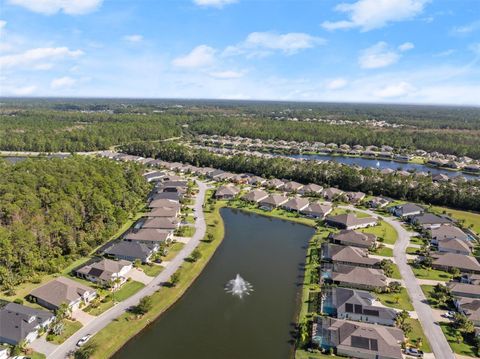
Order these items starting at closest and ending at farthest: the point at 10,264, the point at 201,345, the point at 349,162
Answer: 1. the point at 201,345
2. the point at 10,264
3. the point at 349,162

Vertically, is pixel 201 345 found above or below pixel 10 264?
below

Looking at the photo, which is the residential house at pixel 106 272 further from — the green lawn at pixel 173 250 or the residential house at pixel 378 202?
the residential house at pixel 378 202

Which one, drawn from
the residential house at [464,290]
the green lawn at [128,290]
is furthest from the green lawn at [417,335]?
the green lawn at [128,290]

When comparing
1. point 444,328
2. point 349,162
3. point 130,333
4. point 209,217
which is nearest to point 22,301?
point 130,333

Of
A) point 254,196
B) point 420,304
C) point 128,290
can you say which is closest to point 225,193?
point 254,196

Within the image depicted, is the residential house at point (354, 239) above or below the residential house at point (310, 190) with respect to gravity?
below

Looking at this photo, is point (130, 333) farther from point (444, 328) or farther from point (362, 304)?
point (444, 328)

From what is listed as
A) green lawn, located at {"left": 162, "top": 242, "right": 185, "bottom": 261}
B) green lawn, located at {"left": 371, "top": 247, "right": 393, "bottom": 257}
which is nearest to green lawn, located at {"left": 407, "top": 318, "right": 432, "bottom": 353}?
green lawn, located at {"left": 371, "top": 247, "right": 393, "bottom": 257}
